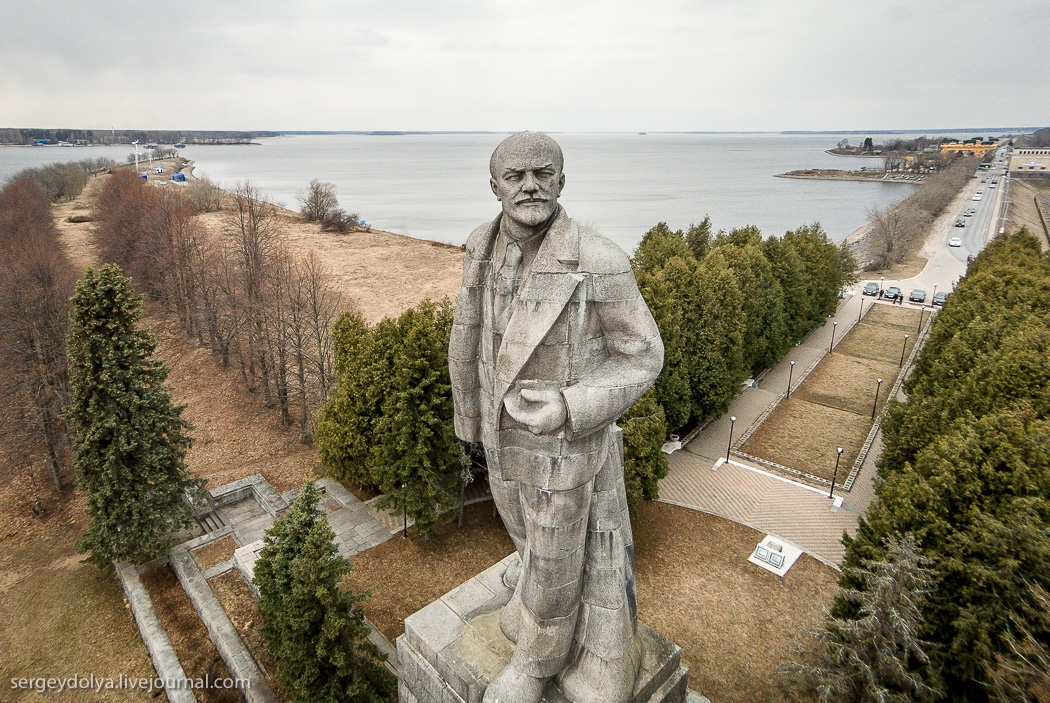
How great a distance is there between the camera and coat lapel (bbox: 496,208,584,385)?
5617mm

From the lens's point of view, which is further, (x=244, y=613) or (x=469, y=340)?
(x=244, y=613)

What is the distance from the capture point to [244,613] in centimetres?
1537

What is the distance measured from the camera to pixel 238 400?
92.1 ft

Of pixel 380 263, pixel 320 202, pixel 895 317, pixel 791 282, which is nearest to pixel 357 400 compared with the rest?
pixel 791 282

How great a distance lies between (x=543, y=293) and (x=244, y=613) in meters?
14.4

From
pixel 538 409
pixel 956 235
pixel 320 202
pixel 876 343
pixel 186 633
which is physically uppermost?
pixel 320 202

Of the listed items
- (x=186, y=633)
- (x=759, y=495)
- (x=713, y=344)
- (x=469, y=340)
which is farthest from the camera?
(x=713, y=344)

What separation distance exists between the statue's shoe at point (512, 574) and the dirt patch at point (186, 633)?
8629 millimetres

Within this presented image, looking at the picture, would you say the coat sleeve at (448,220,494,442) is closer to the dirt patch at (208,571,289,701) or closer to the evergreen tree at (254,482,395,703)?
the evergreen tree at (254,482,395,703)

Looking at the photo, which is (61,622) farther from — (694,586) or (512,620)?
(694,586)

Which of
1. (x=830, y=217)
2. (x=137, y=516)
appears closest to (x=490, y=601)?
(x=137, y=516)

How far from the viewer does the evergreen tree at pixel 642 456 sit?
17.9m

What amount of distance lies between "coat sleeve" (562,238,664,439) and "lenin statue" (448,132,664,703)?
14 mm

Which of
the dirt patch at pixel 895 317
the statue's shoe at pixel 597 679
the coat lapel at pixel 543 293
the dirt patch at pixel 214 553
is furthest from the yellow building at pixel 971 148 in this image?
the coat lapel at pixel 543 293
